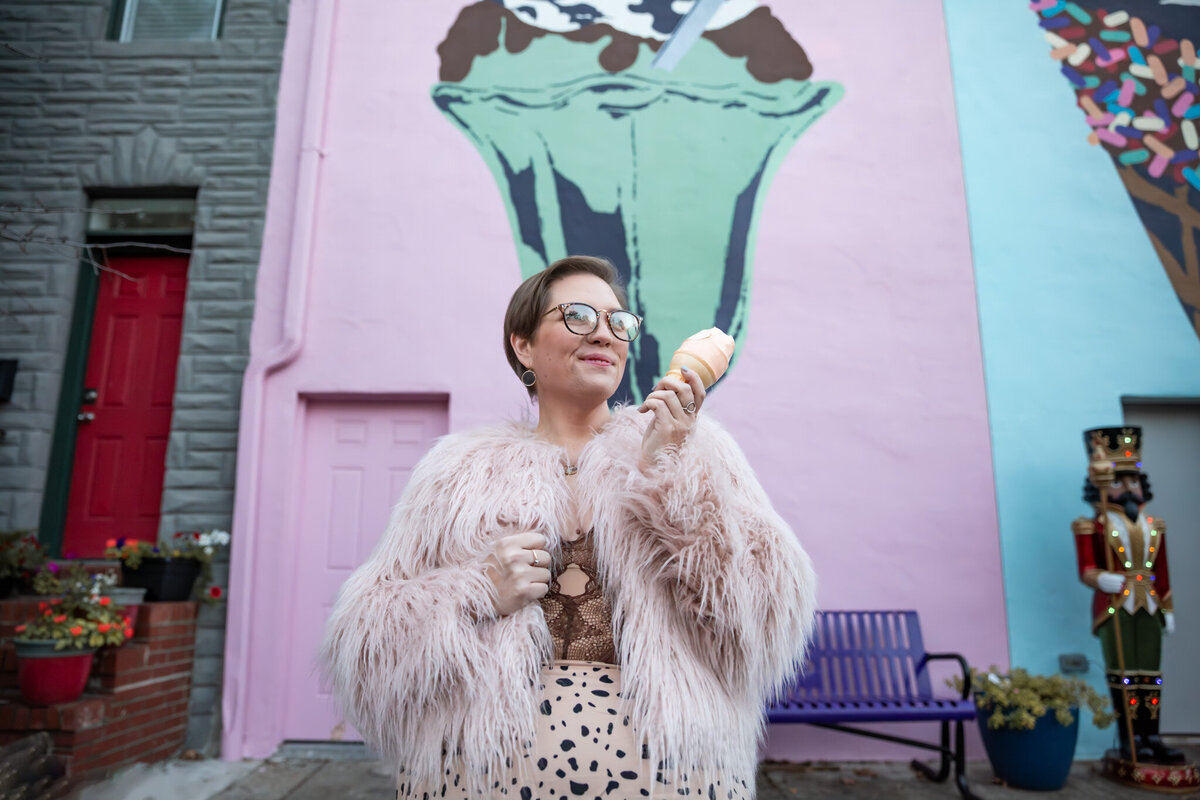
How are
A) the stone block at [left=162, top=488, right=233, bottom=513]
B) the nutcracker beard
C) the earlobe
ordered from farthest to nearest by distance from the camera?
the stone block at [left=162, top=488, right=233, bottom=513] < the nutcracker beard < the earlobe

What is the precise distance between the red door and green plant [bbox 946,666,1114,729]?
476 cm

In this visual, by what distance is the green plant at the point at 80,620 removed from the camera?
321 centimetres

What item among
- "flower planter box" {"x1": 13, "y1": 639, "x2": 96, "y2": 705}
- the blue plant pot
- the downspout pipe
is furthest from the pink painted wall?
"flower planter box" {"x1": 13, "y1": 639, "x2": 96, "y2": 705}

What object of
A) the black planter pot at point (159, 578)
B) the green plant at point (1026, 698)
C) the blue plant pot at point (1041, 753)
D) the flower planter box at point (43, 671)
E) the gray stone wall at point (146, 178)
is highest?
the gray stone wall at point (146, 178)

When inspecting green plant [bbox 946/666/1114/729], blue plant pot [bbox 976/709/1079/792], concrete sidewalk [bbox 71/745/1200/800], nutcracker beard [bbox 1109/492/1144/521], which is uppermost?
nutcracker beard [bbox 1109/492/1144/521]

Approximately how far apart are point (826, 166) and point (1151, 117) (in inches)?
85.9

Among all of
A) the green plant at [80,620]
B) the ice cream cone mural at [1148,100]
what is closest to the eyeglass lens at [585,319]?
the green plant at [80,620]

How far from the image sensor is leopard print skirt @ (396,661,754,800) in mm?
1338

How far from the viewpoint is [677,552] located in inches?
57.2

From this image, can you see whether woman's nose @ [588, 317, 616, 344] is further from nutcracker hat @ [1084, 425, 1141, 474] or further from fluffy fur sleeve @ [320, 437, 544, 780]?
nutcracker hat @ [1084, 425, 1141, 474]

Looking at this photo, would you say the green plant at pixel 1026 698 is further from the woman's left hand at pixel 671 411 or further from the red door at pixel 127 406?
the red door at pixel 127 406

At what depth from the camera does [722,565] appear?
142 cm

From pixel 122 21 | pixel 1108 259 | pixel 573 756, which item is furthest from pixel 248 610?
pixel 1108 259

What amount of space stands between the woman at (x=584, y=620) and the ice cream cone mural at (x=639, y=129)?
2.89 meters
